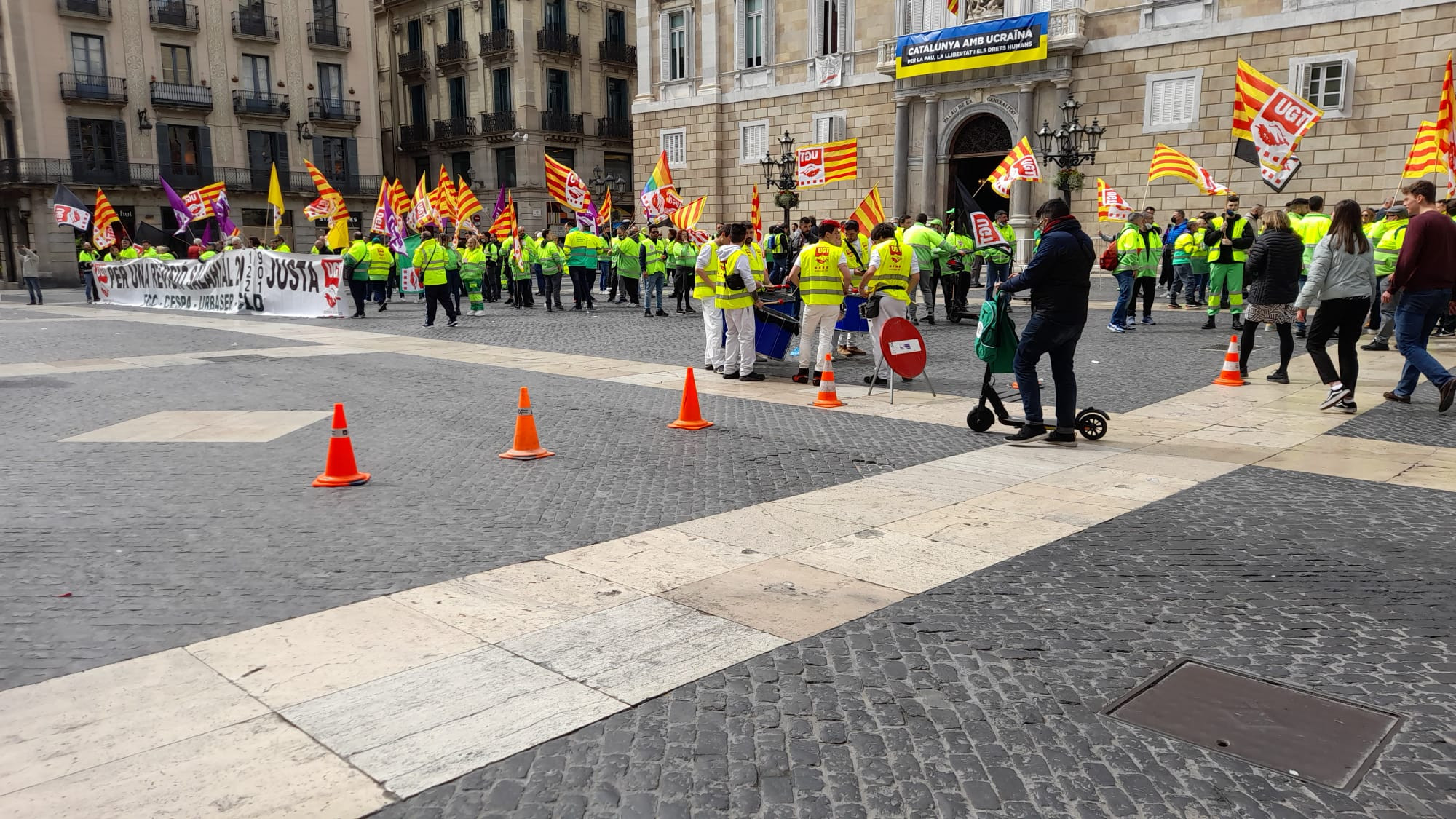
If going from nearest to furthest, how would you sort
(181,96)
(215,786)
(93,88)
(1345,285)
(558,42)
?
(215,786), (1345,285), (93,88), (181,96), (558,42)

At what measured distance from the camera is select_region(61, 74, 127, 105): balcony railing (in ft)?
132

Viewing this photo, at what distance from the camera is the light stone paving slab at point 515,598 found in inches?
163

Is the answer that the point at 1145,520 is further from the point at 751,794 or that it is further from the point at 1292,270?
the point at 1292,270

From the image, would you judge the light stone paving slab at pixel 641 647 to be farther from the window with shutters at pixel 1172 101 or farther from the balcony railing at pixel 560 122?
the balcony railing at pixel 560 122

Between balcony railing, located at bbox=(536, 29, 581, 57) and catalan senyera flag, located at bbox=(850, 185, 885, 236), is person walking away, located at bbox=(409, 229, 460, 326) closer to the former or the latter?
catalan senyera flag, located at bbox=(850, 185, 885, 236)

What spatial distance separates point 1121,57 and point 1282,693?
27561 millimetres

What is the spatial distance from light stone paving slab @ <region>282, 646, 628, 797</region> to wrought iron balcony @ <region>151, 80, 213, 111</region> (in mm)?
46407

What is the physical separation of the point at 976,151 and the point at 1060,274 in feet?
82.9

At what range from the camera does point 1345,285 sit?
892 cm

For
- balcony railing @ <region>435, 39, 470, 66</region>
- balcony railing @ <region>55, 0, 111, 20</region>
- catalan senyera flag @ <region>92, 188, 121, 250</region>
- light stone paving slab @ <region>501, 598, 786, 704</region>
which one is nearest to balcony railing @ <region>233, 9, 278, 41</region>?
balcony railing @ <region>55, 0, 111, 20</region>

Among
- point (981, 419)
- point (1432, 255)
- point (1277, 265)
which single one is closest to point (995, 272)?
point (1277, 265)

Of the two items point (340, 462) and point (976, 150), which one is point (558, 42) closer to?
point (976, 150)

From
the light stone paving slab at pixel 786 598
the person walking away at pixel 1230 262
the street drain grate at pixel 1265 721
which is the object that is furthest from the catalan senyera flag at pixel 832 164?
the street drain grate at pixel 1265 721

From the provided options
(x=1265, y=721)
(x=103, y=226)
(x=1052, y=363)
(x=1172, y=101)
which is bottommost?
(x=1265, y=721)
